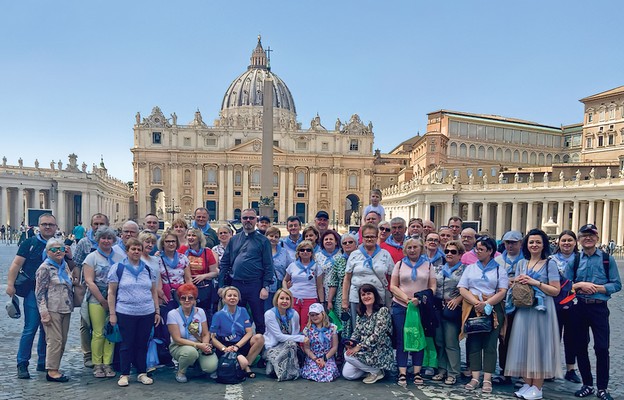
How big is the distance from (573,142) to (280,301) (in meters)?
72.9

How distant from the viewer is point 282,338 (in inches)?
251

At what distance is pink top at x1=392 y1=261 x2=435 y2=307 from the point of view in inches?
249

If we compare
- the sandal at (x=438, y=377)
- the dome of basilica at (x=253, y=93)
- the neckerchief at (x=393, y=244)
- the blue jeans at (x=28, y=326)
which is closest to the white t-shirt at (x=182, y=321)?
the blue jeans at (x=28, y=326)

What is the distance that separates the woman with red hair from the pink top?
102 inches

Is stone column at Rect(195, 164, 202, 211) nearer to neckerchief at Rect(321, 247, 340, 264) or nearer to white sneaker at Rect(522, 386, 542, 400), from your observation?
neckerchief at Rect(321, 247, 340, 264)

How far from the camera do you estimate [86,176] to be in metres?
50.3

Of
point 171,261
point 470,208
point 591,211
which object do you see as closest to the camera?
point 171,261

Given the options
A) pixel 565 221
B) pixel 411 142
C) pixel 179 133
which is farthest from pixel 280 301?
pixel 411 142

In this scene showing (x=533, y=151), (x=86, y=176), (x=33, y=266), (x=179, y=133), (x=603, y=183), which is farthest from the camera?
(x=179, y=133)

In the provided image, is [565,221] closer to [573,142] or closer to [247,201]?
[573,142]

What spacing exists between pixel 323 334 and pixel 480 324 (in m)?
2.02

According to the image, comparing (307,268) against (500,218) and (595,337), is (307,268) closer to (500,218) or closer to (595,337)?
(595,337)

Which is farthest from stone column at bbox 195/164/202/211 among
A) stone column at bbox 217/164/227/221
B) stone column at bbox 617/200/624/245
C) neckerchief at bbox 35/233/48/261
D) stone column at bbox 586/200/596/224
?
neckerchief at bbox 35/233/48/261

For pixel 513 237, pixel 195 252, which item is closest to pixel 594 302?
pixel 513 237
